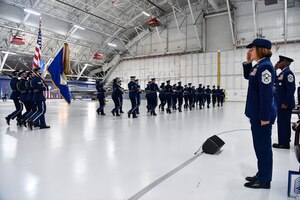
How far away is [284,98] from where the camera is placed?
3.76 meters

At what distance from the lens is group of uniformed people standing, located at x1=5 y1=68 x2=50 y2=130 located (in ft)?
18.8

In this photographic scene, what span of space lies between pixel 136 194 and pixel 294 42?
23509 mm

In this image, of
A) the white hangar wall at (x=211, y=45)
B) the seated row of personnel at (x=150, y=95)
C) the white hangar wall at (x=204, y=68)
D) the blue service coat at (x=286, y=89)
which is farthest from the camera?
the white hangar wall at (x=204, y=68)

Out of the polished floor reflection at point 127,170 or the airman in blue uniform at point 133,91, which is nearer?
the polished floor reflection at point 127,170

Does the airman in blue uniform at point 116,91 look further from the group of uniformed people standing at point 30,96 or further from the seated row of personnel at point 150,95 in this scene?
the group of uniformed people standing at point 30,96

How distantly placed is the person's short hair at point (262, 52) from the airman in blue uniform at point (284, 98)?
1.77 metres

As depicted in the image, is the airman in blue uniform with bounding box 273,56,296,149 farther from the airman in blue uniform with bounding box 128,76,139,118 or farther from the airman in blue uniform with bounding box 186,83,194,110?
the airman in blue uniform with bounding box 186,83,194,110

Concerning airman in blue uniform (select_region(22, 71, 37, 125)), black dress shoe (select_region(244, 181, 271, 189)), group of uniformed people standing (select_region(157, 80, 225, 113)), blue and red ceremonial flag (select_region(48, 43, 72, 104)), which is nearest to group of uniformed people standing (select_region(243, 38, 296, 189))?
black dress shoe (select_region(244, 181, 271, 189))

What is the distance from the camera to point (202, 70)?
2531 cm

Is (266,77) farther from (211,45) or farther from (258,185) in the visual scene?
(211,45)

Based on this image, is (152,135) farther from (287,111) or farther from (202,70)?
(202,70)

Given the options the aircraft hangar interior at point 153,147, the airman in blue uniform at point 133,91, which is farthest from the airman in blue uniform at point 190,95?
the airman in blue uniform at point 133,91

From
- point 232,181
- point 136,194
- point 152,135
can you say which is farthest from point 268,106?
point 152,135

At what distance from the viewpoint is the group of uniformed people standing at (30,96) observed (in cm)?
573
